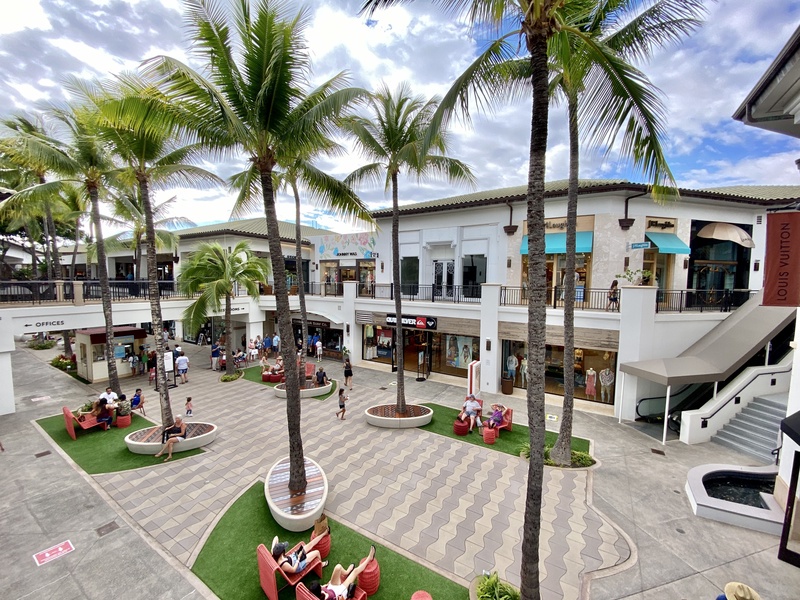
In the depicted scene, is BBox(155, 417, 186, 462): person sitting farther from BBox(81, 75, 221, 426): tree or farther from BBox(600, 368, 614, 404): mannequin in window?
BBox(600, 368, 614, 404): mannequin in window

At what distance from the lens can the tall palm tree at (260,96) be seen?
277 inches

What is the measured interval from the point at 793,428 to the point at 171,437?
1518 centimetres

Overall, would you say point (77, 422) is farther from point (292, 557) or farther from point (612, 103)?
point (612, 103)

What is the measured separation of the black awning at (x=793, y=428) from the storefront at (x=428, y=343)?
11604 millimetres

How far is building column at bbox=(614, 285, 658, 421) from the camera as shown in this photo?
13906 millimetres

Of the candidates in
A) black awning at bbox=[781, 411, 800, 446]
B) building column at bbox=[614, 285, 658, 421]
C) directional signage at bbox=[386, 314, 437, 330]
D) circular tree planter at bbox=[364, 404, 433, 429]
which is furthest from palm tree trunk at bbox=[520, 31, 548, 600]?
directional signage at bbox=[386, 314, 437, 330]

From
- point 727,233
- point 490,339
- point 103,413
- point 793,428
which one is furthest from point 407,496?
point 727,233

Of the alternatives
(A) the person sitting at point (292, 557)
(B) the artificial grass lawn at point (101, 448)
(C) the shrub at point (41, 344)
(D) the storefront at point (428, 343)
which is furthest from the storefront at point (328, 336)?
(C) the shrub at point (41, 344)

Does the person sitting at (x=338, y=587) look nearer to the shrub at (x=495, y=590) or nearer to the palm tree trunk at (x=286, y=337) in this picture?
the shrub at (x=495, y=590)

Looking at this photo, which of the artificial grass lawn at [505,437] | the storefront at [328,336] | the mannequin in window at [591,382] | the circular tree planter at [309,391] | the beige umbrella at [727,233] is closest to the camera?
the artificial grass lawn at [505,437]

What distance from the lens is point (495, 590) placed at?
5.70 metres

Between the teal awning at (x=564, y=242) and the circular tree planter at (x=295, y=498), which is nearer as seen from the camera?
the circular tree planter at (x=295, y=498)

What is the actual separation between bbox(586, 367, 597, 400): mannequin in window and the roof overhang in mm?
10603

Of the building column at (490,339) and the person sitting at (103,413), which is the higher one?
the building column at (490,339)
